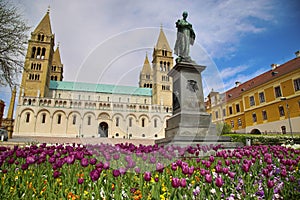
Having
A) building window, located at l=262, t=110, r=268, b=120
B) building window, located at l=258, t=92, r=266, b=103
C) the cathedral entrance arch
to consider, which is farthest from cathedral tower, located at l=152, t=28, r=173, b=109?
building window, located at l=262, t=110, r=268, b=120

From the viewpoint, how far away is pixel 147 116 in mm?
56031

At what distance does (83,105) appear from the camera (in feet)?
169

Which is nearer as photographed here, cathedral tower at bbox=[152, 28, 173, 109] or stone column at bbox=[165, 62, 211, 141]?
stone column at bbox=[165, 62, 211, 141]

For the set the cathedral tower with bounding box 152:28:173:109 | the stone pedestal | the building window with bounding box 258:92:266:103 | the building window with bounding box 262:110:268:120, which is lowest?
the stone pedestal

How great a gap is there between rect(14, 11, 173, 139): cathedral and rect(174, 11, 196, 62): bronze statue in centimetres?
3673

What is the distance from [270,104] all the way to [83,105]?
1707 inches

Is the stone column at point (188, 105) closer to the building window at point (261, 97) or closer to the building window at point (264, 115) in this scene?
the building window at point (264, 115)

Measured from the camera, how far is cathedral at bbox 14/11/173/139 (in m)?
49.1

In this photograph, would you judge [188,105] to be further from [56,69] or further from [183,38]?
[56,69]

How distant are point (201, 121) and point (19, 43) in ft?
42.9

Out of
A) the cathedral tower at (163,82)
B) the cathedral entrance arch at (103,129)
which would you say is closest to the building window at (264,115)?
the cathedral tower at (163,82)

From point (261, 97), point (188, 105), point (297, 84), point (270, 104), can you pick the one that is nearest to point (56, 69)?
point (261, 97)

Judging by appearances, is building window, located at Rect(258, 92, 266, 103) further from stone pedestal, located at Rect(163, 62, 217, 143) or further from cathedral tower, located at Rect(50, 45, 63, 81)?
cathedral tower, located at Rect(50, 45, 63, 81)

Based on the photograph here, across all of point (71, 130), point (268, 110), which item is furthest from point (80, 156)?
point (71, 130)
